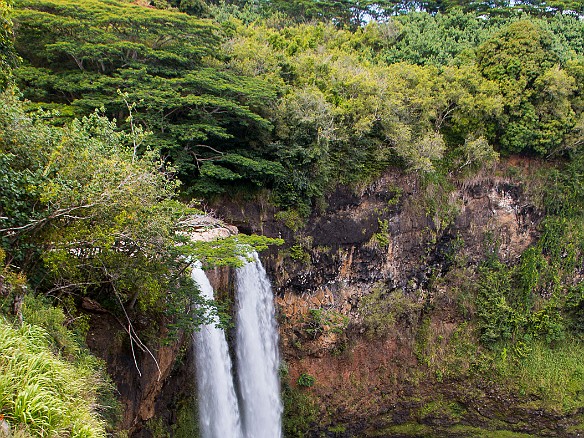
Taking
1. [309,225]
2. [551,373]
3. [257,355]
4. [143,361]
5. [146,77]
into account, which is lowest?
[551,373]

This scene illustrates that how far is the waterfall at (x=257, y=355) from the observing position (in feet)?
40.7

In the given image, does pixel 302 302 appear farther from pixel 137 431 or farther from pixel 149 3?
pixel 149 3

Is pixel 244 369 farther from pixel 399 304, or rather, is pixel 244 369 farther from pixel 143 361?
pixel 399 304

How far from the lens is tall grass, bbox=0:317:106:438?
388 cm

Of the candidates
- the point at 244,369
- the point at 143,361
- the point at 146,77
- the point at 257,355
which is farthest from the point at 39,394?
the point at 146,77

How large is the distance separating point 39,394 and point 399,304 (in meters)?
14.8

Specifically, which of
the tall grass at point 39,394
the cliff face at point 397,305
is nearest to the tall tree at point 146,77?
the cliff face at point 397,305

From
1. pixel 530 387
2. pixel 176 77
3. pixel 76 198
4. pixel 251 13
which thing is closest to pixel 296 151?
pixel 176 77

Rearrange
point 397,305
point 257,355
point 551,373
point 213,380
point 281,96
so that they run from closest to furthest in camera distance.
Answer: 1. point 213,380
2. point 257,355
3. point 281,96
4. point 397,305
5. point 551,373

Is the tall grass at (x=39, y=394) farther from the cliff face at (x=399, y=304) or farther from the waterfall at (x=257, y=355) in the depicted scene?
the cliff face at (x=399, y=304)

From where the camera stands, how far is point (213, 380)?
35.0 ft

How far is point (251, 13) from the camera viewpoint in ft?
83.1

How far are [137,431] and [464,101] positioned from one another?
49.6ft

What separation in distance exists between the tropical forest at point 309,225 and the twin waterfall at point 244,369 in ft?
0.22
